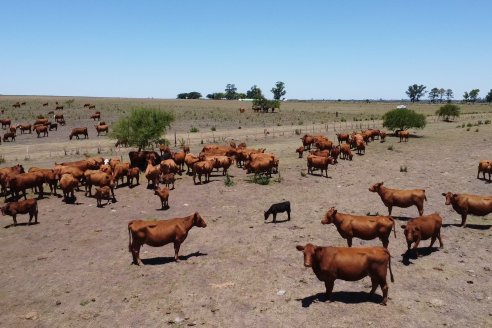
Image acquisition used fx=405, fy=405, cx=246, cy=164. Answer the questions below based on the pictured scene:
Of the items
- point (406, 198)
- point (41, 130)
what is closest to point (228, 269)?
point (406, 198)

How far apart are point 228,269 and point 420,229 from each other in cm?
540

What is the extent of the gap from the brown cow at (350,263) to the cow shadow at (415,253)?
2741 millimetres

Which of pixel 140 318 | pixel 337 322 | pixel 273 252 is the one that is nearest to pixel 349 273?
pixel 337 322

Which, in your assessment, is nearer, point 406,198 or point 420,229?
point 420,229

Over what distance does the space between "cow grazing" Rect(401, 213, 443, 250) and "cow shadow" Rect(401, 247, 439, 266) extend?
277 millimetres

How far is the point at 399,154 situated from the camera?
30906 millimetres

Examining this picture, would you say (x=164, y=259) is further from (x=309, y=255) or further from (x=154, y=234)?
(x=309, y=255)

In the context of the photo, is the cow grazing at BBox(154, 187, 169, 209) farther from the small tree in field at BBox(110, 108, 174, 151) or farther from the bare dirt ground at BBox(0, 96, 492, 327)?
the small tree in field at BBox(110, 108, 174, 151)

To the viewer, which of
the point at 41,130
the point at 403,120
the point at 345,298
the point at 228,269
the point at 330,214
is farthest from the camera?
the point at 41,130

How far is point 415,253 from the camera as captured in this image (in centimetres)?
1130

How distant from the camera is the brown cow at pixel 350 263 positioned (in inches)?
332

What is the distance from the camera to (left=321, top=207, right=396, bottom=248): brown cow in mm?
11109

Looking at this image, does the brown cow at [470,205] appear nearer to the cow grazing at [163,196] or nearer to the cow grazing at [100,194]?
the cow grazing at [163,196]

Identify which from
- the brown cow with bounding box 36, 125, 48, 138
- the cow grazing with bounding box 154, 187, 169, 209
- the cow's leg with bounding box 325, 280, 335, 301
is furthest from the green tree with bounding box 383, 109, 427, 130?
the brown cow with bounding box 36, 125, 48, 138
